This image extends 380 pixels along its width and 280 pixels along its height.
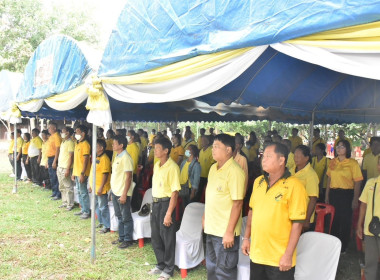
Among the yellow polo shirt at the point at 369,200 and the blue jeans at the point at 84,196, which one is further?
the blue jeans at the point at 84,196

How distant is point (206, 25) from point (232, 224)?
1.93 metres

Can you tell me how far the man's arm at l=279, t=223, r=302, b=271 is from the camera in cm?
245

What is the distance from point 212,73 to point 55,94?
12.7 feet

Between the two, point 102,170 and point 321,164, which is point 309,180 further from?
point 102,170

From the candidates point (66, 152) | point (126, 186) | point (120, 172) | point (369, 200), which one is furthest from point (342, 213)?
point (66, 152)

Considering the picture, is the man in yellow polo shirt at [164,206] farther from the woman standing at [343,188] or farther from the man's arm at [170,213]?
the woman standing at [343,188]

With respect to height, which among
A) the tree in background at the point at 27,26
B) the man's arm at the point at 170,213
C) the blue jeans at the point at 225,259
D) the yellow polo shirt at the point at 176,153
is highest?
the tree in background at the point at 27,26

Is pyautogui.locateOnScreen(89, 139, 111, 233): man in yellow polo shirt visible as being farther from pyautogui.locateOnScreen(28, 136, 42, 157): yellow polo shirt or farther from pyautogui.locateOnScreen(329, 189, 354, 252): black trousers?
pyautogui.locateOnScreen(28, 136, 42, 157): yellow polo shirt

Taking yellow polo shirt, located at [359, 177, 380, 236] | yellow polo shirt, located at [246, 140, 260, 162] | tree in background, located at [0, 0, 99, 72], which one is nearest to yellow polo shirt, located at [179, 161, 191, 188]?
yellow polo shirt, located at [359, 177, 380, 236]

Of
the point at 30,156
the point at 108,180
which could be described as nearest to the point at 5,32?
the point at 30,156

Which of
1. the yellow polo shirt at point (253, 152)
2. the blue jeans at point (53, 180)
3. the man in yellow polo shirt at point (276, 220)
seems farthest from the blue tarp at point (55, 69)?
the yellow polo shirt at point (253, 152)

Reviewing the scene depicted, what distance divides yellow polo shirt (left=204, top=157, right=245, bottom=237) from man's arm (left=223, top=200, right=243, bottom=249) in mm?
72

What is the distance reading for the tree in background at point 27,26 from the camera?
54.3 feet

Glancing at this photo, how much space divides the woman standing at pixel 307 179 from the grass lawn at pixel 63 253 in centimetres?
109
